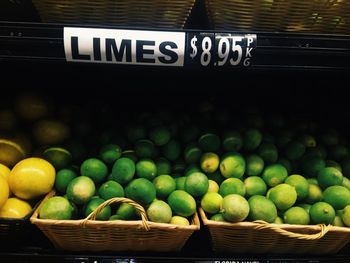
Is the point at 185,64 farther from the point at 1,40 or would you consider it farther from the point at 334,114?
the point at 334,114

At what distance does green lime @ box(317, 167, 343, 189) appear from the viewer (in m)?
0.93

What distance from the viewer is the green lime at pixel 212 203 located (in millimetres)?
849

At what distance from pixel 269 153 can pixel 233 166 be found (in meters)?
0.13

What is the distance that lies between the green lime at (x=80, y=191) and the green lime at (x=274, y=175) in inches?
18.9

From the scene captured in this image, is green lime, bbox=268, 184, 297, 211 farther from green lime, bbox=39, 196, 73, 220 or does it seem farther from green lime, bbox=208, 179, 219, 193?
green lime, bbox=39, 196, 73, 220

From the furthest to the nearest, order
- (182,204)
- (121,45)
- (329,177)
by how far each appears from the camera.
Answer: (329,177)
(182,204)
(121,45)

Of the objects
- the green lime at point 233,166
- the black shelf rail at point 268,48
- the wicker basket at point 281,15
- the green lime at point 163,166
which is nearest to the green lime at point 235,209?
the green lime at point 233,166

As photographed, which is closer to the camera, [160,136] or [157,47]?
[157,47]

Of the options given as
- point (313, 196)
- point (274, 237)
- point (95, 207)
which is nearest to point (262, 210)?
point (274, 237)

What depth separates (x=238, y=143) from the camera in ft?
3.22

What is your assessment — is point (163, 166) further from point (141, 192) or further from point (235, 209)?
point (235, 209)

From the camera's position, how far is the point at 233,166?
3.02 feet

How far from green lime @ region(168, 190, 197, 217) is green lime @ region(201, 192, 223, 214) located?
31mm

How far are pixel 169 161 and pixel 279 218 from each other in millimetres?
349
